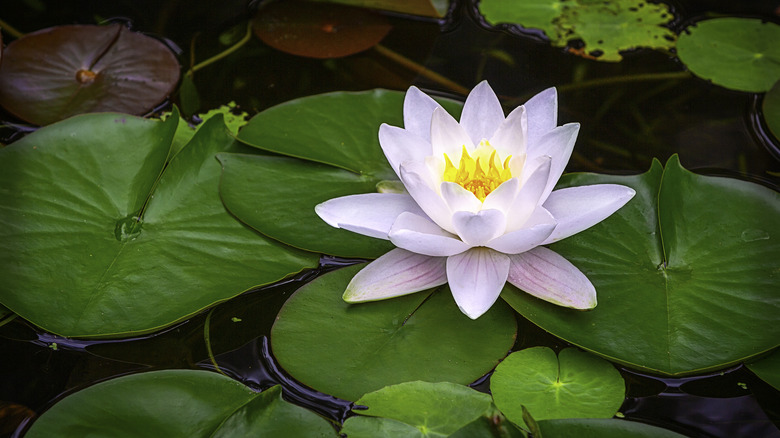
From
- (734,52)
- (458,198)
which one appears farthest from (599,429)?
(734,52)

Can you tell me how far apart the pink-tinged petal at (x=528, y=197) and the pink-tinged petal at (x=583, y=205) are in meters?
0.08

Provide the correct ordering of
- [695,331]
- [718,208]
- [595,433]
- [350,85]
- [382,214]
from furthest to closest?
[350,85]
[718,208]
[382,214]
[695,331]
[595,433]

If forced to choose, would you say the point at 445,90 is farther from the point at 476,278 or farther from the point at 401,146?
the point at 476,278

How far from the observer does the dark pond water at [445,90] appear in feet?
4.75

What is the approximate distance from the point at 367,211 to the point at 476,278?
0.32 meters

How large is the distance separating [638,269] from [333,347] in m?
0.79

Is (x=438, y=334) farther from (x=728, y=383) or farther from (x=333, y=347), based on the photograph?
(x=728, y=383)

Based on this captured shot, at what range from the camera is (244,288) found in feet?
5.20

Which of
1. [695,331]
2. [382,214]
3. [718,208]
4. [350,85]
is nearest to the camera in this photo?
[695,331]

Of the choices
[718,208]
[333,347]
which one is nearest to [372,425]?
[333,347]

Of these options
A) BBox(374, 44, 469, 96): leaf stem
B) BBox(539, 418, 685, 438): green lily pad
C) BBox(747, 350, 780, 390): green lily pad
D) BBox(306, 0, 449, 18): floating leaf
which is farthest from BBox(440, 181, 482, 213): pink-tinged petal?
BBox(306, 0, 449, 18): floating leaf

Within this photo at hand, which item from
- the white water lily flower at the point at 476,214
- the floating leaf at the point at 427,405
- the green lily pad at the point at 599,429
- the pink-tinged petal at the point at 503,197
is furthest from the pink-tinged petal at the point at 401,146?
the green lily pad at the point at 599,429

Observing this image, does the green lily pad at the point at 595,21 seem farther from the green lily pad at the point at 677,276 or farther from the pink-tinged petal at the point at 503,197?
the pink-tinged petal at the point at 503,197

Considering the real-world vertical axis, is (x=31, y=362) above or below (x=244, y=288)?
below
